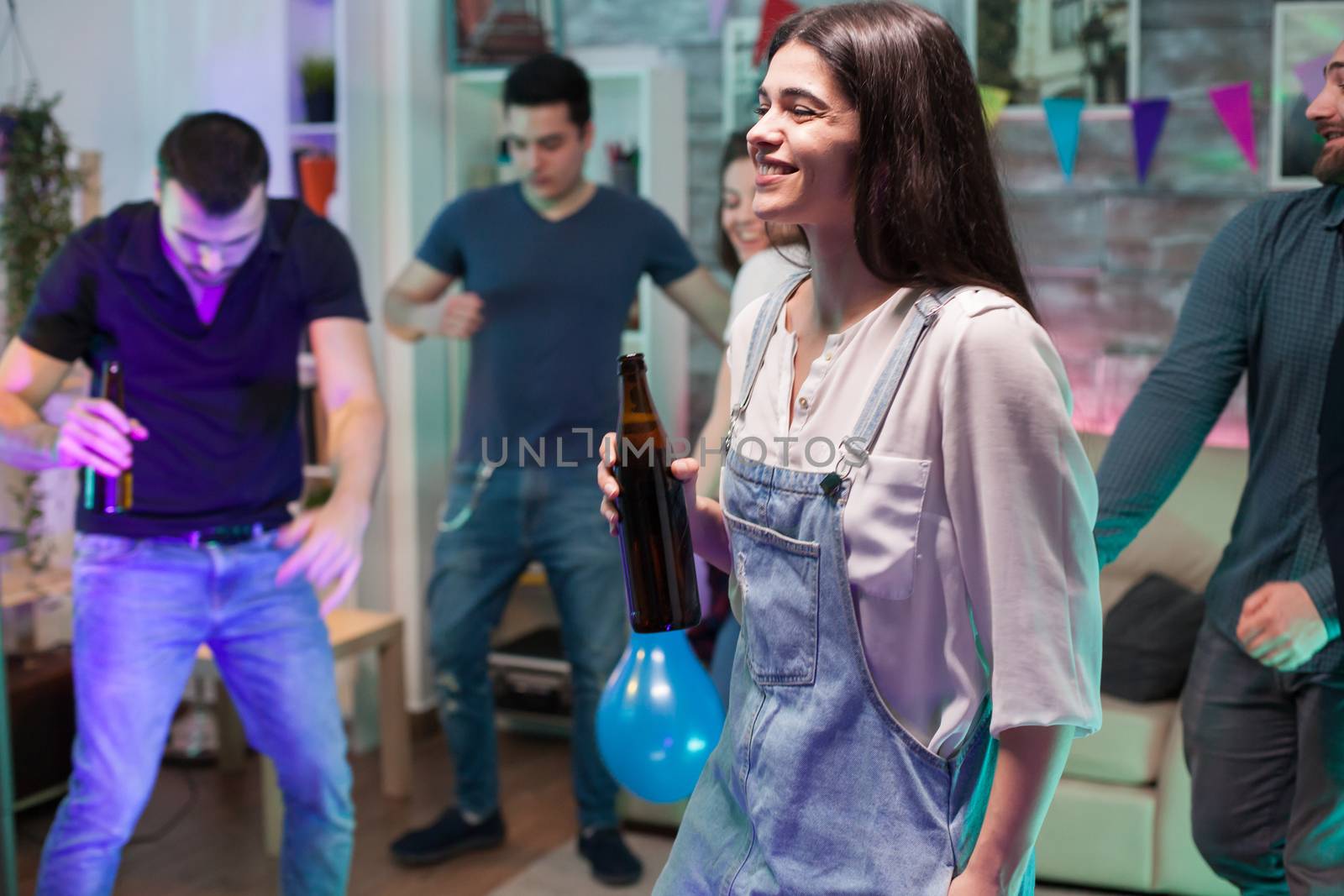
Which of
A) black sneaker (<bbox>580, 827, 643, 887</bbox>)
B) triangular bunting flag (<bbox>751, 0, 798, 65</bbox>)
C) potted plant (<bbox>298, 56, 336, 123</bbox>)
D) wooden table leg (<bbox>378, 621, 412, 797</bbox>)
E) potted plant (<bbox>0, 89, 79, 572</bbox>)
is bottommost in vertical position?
black sneaker (<bbox>580, 827, 643, 887</bbox>)

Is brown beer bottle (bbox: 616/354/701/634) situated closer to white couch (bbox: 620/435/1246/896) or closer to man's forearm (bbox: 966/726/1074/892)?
man's forearm (bbox: 966/726/1074/892)

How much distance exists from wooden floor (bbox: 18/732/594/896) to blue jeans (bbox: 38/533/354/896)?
173 millimetres

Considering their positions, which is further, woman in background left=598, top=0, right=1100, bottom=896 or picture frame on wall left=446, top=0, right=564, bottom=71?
picture frame on wall left=446, top=0, right=564, bottom=71

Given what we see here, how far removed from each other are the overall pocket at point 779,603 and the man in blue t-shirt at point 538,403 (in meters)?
1.66

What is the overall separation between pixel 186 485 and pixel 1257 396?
1.63 metres

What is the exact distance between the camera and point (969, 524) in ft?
3.78

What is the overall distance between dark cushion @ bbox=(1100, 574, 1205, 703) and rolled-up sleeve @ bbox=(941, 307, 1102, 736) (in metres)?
1.86

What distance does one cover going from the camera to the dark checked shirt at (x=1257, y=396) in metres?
1.72

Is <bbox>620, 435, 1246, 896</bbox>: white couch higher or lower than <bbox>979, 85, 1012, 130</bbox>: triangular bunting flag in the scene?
lower

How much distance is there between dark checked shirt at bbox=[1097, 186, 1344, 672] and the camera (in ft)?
5.64

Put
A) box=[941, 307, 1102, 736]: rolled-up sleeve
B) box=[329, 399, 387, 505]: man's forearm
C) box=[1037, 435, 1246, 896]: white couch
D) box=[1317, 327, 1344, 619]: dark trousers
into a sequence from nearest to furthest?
box=[941, 307, 1102, 736]: rolled-up sleeve → box=[1317, 327, 1344, 619]: dark trousers → box=[329, 399, 387, 505]: man's forearm → box=[1037, 435, 1246, 896]: white couch

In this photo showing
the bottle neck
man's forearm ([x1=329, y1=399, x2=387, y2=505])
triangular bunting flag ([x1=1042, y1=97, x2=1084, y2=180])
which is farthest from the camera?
triangular bunting flag ([x1=1042, y1=97, x2=1084, y2=180])

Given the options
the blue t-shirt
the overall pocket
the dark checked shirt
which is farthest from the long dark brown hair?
the blue t-shirt

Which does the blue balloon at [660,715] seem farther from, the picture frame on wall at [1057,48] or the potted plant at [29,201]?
the picture frame on wall at [1057,48]
